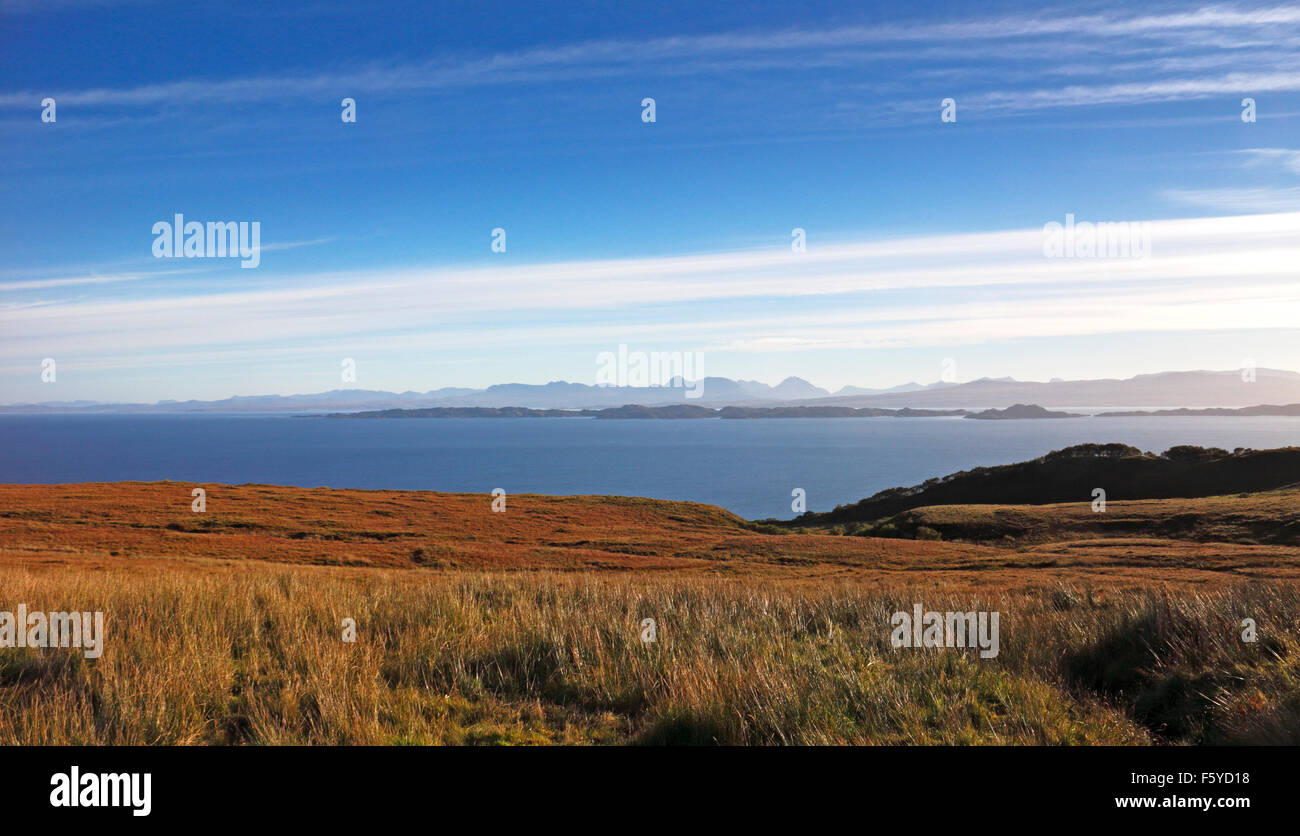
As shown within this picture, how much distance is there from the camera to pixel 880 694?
636 centimetres

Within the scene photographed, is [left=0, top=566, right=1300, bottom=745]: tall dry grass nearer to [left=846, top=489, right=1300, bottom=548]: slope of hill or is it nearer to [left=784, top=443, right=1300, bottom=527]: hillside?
[left=846, top=489, right=1300, bottom=548]: slope of hill

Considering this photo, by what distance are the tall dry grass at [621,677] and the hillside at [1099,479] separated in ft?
193

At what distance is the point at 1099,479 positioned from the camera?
224 feet

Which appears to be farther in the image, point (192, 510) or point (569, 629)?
point (192, 510)

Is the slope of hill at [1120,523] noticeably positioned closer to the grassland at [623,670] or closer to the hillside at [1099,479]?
the hillside at [1099,479]

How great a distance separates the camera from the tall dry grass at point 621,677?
222 inches

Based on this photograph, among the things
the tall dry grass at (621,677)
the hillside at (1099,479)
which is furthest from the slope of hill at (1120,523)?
the tall dry grass at (621,677)

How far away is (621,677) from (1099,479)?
74.5 metres

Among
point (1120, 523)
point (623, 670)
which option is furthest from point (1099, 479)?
point (623, 670)

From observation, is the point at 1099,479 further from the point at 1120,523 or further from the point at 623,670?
the point at 623,670
